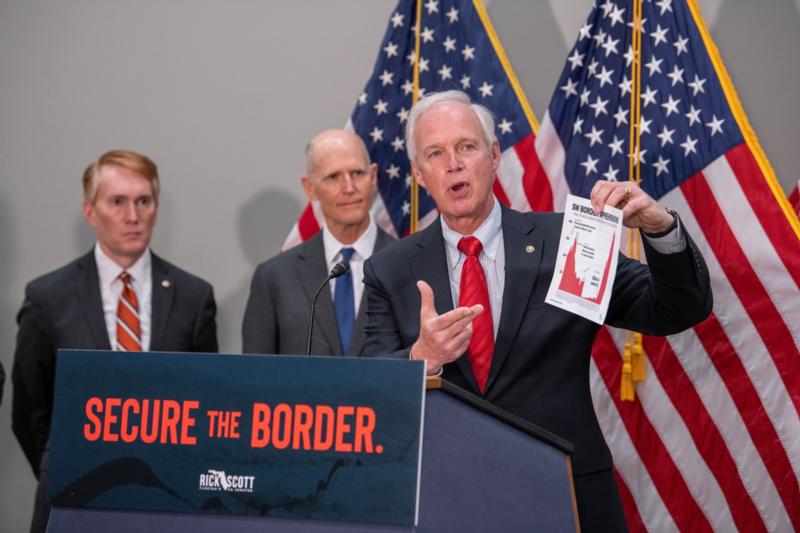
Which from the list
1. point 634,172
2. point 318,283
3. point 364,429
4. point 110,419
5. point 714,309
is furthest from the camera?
point 318,283

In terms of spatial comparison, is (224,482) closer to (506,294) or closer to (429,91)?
(506,294)

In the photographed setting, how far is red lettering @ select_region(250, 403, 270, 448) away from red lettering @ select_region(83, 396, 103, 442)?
0.94 feet

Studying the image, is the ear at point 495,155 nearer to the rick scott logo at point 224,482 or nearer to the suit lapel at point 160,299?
the rick scott logo at point 224,482

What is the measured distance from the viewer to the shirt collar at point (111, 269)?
360cm

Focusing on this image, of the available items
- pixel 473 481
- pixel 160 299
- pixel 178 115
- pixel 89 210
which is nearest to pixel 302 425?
pixel 473 481

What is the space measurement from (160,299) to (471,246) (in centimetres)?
174

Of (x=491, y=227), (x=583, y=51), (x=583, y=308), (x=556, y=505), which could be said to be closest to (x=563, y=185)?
(x=583, y=51)

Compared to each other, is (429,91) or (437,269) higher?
(429,91)

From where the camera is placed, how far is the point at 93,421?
1.58 metres

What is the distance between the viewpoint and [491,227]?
2385 mm

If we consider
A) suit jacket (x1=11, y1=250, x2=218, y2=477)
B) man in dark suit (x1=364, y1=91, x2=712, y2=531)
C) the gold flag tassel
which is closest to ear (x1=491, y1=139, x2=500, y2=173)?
man in dark suit (x1=364, y1=91, x2=712, y2=531)

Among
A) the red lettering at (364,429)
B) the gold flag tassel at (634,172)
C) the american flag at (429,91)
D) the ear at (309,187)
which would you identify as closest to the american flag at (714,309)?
the gold flag tassel at (634,172)

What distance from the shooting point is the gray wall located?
175 inches

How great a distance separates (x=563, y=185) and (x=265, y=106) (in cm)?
169
